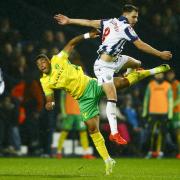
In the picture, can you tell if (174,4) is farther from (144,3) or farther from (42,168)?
(42,168)

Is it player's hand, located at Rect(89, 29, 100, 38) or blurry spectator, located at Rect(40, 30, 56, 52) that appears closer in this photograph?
player's hand, located at Rect(89, 29, 100, 38)

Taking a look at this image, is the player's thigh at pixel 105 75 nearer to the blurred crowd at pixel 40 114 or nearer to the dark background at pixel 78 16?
the blurred crowd at pixel 40 114

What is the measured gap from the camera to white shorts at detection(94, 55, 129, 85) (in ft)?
47.3

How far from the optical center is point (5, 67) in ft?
70.9

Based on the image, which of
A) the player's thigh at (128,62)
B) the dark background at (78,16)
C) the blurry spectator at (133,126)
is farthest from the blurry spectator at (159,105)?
the player's thigh at (128,62)

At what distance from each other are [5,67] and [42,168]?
6.27 m

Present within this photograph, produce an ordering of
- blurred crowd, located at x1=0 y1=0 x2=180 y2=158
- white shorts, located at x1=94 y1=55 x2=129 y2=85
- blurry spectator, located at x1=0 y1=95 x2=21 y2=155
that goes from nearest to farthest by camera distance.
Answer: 1. white shorts, located at x1=94 y1=55 x2=129 y2=85
2. blurry spectator, located at x1=0 y1=95 x2=21 y2=155
3. blurred crowd, located at x1=0 y1=0 x2=180 y2=158

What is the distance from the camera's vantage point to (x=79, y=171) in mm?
14984

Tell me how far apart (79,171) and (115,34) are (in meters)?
2.62

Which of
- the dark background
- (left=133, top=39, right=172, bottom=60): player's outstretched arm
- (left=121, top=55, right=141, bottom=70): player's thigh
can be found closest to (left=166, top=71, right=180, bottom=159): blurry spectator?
the dark background

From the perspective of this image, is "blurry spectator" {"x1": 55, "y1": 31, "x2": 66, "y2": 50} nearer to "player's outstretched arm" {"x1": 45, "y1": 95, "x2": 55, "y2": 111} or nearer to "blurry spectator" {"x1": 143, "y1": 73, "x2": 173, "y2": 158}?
"blurry spectator" {"x1": 143, "y1": 73, "x2": 173, "y2": 158}

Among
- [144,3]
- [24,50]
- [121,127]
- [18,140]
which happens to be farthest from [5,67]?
[144,3]

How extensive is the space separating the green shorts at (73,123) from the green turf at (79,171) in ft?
7.84

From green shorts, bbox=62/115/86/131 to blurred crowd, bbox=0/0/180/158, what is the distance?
73cm
